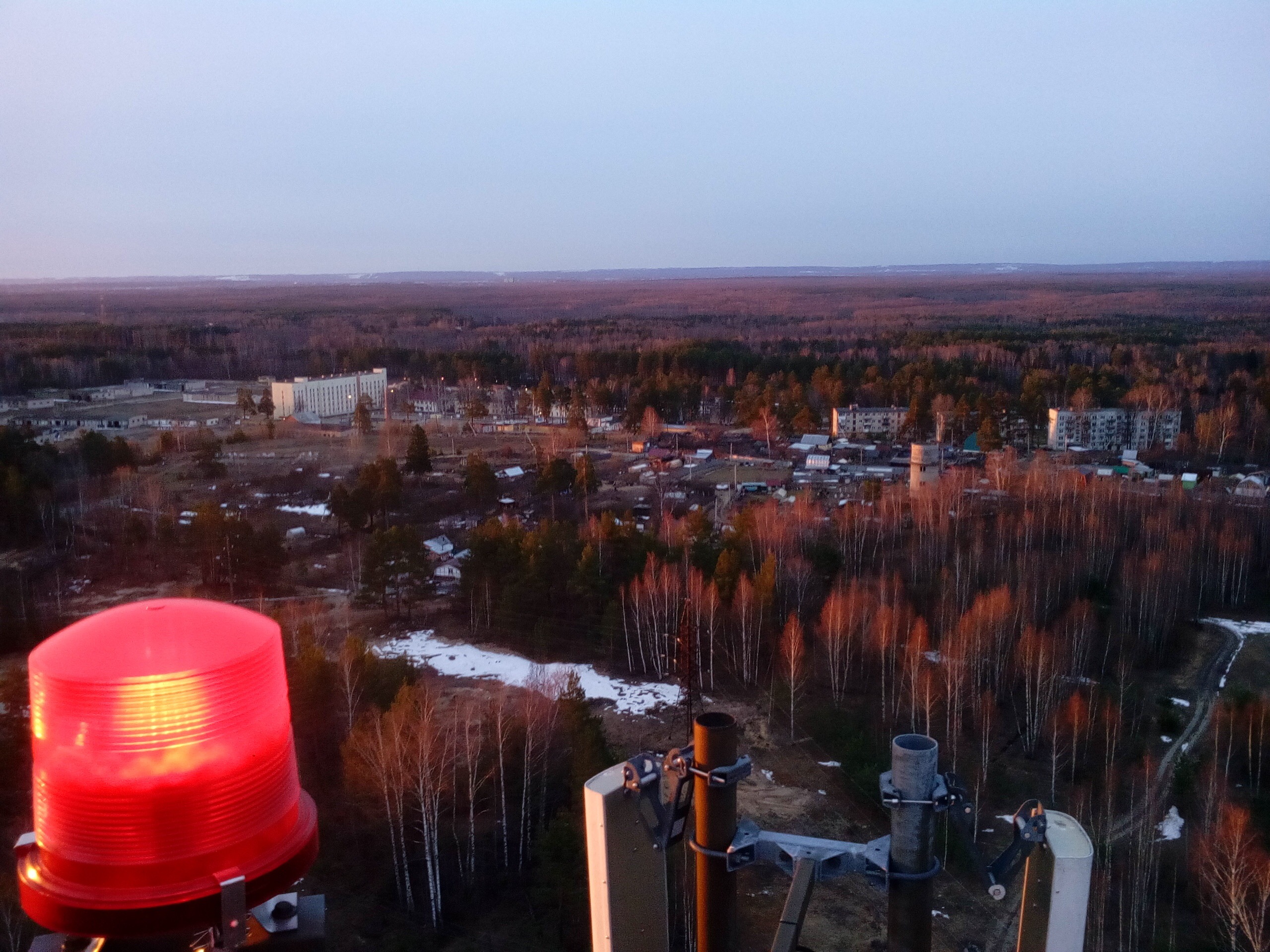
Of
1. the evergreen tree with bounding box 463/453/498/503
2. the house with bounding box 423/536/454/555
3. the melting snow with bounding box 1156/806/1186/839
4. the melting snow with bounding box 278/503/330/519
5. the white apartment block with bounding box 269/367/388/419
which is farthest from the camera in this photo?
the white apartment block with bounding box 269/367/388/419

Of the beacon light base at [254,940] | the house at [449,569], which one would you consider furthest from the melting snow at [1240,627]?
the beacon light base at [254,940]

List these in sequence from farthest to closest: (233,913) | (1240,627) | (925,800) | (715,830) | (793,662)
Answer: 1. (1240,627)
2. (793,662)
3. (715,830)
4. (925,800)
5. (233,913)

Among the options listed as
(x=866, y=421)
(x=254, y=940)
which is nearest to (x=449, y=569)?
(x=254, y=940)

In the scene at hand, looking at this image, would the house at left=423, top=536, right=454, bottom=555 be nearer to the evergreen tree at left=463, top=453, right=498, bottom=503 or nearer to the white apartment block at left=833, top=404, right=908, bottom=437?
the evergreen tree at left=463, top=453, right=498, bottom=503

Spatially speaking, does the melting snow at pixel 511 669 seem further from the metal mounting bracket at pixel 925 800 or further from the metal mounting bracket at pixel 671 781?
the metal mounting bracket at pixel 925 800

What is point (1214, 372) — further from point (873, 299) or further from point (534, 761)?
point (873, 299)

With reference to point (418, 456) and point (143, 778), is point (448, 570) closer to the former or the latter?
point (418, 456)

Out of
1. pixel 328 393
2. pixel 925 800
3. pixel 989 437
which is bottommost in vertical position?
pixel 989 437

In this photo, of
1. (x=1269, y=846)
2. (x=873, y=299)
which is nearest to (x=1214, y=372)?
(x=1269, y=846)

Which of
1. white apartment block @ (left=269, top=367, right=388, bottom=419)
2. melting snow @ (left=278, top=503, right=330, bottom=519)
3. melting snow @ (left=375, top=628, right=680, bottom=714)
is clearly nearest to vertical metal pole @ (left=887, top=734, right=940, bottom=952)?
melting snow @ (left=375, top=628, right=680, bottom=714)
